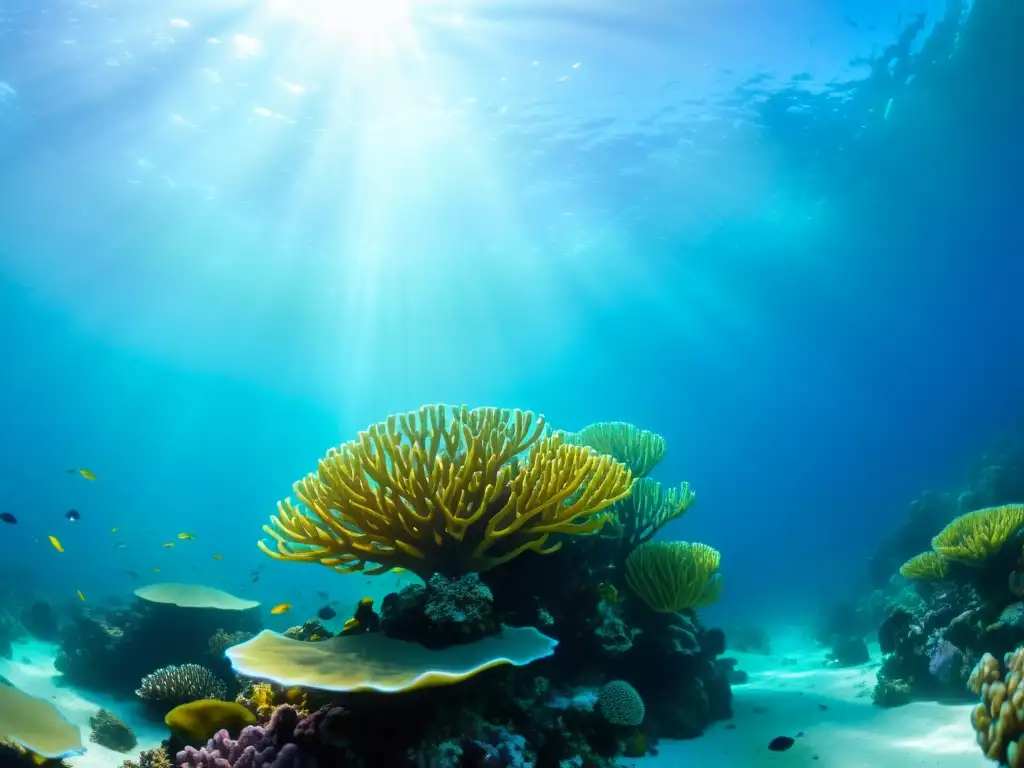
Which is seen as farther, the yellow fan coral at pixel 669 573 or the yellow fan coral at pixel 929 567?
the yellow fan coral at pixel 929 567

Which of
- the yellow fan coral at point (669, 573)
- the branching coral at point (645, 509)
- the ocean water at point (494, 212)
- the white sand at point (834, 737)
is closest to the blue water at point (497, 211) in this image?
the ocean water at point (494, 212)

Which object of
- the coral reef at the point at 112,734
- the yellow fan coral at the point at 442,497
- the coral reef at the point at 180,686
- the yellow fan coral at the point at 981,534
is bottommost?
the coral reef at the point at 112,734

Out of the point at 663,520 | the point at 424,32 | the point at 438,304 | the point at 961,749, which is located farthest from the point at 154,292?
the point at 961,749

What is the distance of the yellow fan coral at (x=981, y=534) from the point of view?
6.96 m

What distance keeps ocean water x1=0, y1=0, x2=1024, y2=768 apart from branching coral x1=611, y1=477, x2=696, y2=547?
123 inches

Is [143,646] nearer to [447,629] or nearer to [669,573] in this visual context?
[447,629]

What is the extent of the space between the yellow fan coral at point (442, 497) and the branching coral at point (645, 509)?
269 centimetres

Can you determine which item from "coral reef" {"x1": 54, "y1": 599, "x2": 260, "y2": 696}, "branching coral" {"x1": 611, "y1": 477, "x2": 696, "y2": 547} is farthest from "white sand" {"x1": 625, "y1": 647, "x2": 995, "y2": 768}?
"coral reef" {"x1": 54, "y1": 599, "x2": 260, "y2": 696}

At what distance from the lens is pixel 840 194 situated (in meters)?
34.0

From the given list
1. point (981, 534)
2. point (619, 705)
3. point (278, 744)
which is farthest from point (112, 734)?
point (981, 534)

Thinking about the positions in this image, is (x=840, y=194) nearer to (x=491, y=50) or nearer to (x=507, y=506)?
(x=491, y=50)

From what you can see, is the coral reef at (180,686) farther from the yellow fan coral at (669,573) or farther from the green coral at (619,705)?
the yellow fan coral at (669,573)

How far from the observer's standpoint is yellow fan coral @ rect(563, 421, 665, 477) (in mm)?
8250

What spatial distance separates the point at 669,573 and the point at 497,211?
92.0 ft
